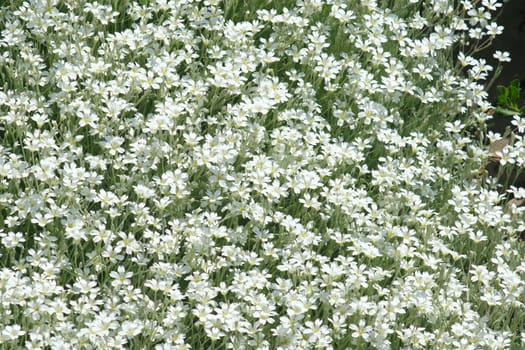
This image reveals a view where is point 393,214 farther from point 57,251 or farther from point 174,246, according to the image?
point 57,251

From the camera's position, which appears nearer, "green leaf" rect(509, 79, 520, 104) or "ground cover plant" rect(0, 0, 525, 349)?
"ground cover plant" rect(0, 0, 525, 349)

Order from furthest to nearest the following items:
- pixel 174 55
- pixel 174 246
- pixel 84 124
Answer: pixel 174 55 → pixel 84 124 → pixel 174 246

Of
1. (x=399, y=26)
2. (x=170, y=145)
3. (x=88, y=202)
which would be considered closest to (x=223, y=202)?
(x=170, y=145)

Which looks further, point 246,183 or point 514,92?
point 514,92

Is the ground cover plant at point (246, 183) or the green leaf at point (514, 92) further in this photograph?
the green leaf at point (514, 92)

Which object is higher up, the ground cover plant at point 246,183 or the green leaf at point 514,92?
the green leaf at point 514,92

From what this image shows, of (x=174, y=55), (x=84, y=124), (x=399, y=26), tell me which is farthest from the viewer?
(x=399, y=26)

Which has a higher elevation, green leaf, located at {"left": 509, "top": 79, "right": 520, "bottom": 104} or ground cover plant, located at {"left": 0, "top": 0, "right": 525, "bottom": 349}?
green leaf, located at {"left": 509, "top": 79, "right": 520, "bottom": 104}

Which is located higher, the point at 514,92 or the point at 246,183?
the point at 514,92
